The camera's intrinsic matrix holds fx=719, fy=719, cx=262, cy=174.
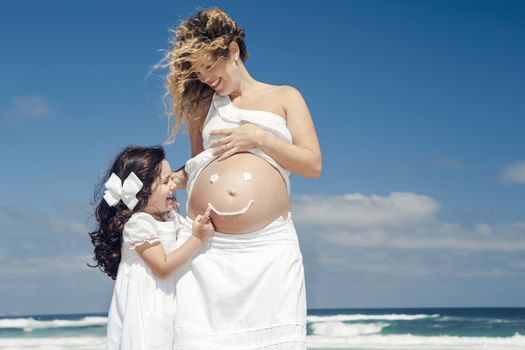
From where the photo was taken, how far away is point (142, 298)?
11.5 feet

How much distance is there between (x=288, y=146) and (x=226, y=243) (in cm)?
56

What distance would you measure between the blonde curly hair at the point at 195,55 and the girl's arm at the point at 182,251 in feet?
2.29

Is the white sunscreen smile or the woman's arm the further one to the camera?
the woman's arm

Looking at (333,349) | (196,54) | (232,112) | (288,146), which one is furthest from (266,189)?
(333,349)

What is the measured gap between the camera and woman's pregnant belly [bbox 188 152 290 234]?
3434 millimetres

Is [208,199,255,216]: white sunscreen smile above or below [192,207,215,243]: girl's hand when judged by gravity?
above

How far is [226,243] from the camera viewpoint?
3.44 meters

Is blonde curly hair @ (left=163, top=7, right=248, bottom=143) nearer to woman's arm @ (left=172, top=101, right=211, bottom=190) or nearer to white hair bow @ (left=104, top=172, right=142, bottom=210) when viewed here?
woman's arm @ (left=172, top=101, right=211, bottom=190)

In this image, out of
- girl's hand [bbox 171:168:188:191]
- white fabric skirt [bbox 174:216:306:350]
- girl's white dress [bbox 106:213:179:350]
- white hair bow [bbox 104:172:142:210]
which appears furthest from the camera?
girl's hand [bbox 171:168:188:191]

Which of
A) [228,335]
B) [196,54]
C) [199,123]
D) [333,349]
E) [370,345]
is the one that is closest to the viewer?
→ [228,335]

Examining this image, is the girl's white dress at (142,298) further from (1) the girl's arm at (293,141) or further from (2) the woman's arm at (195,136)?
(1) the girl's arm at (293,141)

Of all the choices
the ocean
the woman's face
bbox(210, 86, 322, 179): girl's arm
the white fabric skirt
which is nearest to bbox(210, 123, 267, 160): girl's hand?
bbox(210, 86, 322, 179): girl's arm

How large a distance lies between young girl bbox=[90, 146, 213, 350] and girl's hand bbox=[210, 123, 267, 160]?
1.14ft

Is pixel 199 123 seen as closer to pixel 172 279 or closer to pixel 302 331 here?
pixel 172 279
